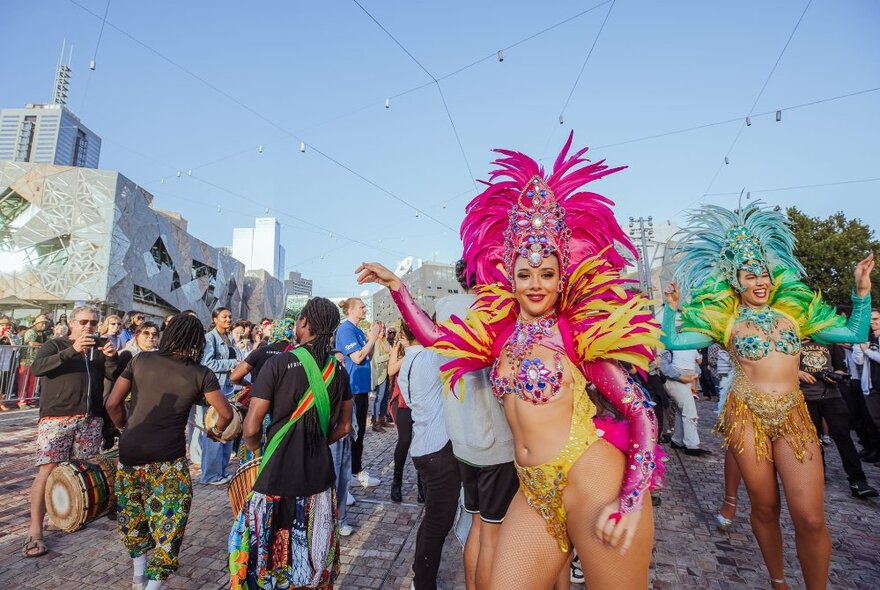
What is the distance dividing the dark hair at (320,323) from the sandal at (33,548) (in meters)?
3.05

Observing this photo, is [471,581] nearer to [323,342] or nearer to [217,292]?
[323,342]

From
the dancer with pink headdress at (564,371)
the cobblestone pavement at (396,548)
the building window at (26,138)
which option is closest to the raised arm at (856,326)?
the cobblestone pavement at (396,548)

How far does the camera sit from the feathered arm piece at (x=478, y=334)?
206 centimetres

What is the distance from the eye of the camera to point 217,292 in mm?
42469

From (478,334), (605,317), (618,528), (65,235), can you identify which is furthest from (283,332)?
(65,235)

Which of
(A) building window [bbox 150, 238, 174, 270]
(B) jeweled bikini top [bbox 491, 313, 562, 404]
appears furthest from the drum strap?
(A) building window [bbox 150, 238, 174, 270]

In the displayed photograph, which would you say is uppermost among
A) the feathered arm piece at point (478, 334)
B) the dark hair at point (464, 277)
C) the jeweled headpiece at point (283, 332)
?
the dark hair at point (464, 277)

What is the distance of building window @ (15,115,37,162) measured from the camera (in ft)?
251

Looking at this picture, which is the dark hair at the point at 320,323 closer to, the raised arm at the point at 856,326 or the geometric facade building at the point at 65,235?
the raised arm at the point at 856,326

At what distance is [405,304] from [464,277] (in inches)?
22.4

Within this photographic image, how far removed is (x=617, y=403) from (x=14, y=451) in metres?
8.81

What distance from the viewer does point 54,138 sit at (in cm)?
8075

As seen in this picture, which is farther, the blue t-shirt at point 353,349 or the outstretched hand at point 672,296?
the blue t-shirt at point 353,349

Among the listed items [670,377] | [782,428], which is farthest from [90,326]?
[670,377]
